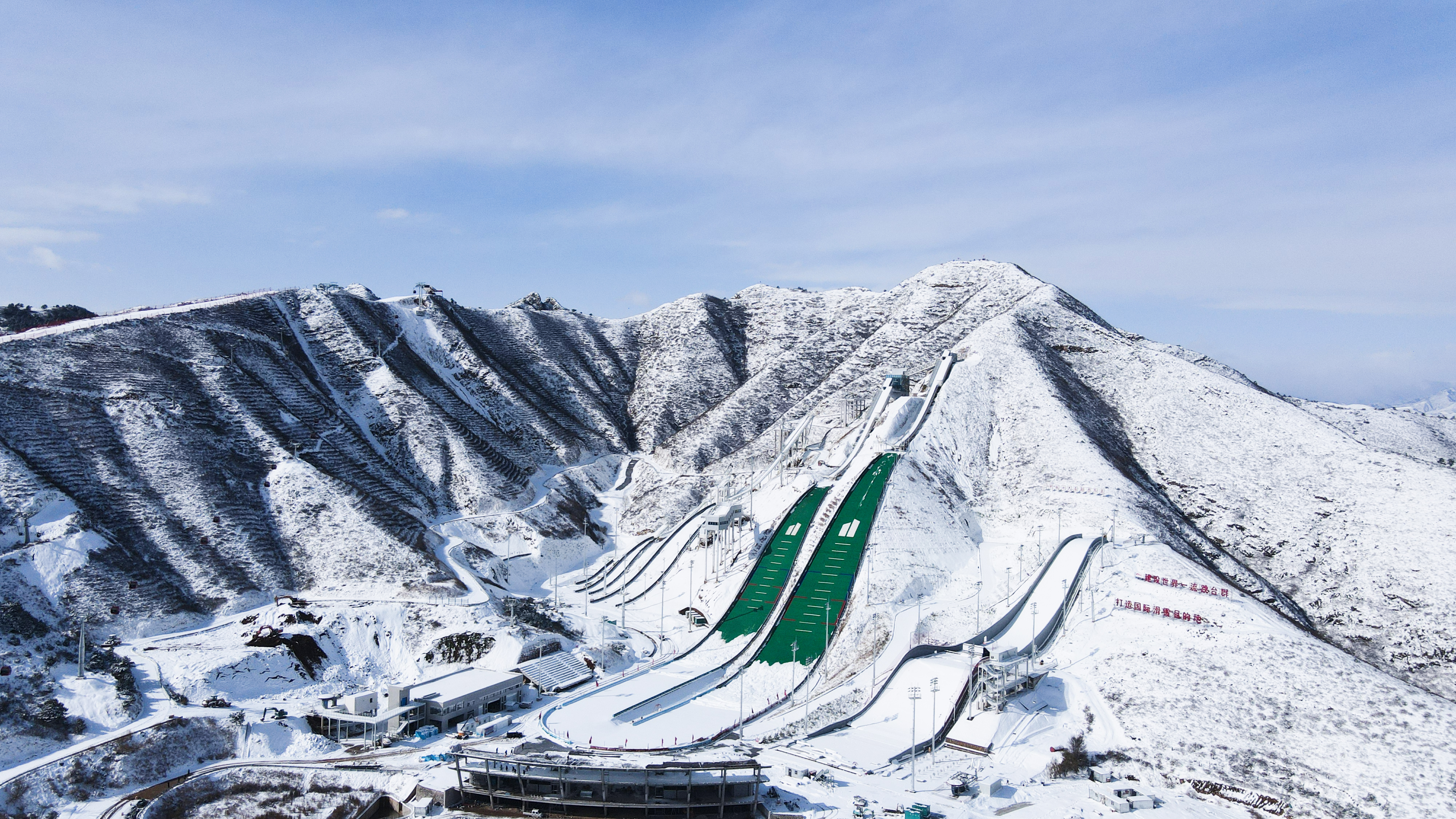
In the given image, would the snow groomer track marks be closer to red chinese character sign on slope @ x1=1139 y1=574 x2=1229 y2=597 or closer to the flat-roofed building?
the flat-roofed building

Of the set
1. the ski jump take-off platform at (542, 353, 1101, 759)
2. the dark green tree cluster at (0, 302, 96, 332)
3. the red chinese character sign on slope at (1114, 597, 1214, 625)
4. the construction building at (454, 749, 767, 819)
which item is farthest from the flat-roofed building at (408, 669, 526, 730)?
the dark green tree cluster at (0, 302, 96, 332)

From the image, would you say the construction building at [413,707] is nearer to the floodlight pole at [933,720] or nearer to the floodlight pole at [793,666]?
the floodlight pole at [793,666]

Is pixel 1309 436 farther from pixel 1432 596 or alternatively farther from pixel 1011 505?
pixel 1011 505

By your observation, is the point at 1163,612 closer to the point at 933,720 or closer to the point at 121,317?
the point at 933,720

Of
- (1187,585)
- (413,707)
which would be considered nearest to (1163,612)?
(1187,585)

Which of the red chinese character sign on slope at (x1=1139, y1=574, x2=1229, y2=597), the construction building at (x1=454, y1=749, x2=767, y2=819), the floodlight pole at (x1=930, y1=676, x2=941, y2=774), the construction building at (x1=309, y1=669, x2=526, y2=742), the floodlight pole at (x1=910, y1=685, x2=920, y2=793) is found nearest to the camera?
the construction building at (x1=454, y1=749, x2=767, y2=819)

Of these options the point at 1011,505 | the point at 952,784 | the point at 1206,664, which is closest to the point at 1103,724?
the point at 1206,664
